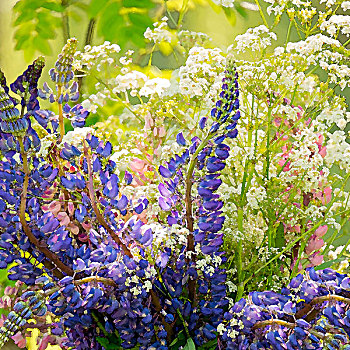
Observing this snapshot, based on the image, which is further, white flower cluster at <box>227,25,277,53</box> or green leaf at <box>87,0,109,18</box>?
green leaf at <box>87,0,109,18</box>

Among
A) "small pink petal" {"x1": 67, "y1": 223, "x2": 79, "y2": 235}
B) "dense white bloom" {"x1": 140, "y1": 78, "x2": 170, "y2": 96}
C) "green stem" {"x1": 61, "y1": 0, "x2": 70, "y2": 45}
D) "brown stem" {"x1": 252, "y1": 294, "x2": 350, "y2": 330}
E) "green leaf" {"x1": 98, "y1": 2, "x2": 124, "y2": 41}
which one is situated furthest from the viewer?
"green stem" {"x1": 61, "y1": 0, "x2": 70, "y2": 45}

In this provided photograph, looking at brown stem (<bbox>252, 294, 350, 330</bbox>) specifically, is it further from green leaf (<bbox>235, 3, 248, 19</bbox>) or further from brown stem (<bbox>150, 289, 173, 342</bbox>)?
green leaf (<bbox>235, 3, 248, 19</bbox>)

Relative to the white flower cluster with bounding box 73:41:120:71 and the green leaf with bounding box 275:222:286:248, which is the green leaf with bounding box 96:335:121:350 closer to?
the green leaf with bounding box 275:222:286:248

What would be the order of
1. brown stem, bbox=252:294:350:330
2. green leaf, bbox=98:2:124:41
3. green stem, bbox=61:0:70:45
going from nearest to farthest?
brown stem, bbox=252:294:350:330 → green leaf, bbox=98:2:124:41 → green stem, bbox=61:0:70:45

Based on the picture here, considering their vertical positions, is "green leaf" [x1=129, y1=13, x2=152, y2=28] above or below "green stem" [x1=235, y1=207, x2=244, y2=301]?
above

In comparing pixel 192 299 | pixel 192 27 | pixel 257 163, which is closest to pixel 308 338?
pixel 192 299

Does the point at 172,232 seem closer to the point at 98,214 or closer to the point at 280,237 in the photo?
the point at 98,214

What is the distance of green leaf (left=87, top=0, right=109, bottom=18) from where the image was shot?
4.49 ft

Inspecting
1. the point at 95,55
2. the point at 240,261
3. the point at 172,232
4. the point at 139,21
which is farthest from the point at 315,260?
the point at 139,21

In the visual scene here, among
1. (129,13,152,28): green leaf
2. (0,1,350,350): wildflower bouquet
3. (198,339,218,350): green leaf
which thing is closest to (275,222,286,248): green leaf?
(0,1,350,350): wildflower bouquet

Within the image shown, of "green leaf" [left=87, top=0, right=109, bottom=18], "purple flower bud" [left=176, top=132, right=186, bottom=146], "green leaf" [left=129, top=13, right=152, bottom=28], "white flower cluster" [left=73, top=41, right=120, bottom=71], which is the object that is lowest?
"purple flower bud" [left=176, top=132, right=186, bottom=146]

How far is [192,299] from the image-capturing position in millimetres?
534

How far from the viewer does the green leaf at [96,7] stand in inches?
53.8

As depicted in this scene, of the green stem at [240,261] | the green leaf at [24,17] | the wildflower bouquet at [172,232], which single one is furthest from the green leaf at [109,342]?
the green leaf at [24,17]
